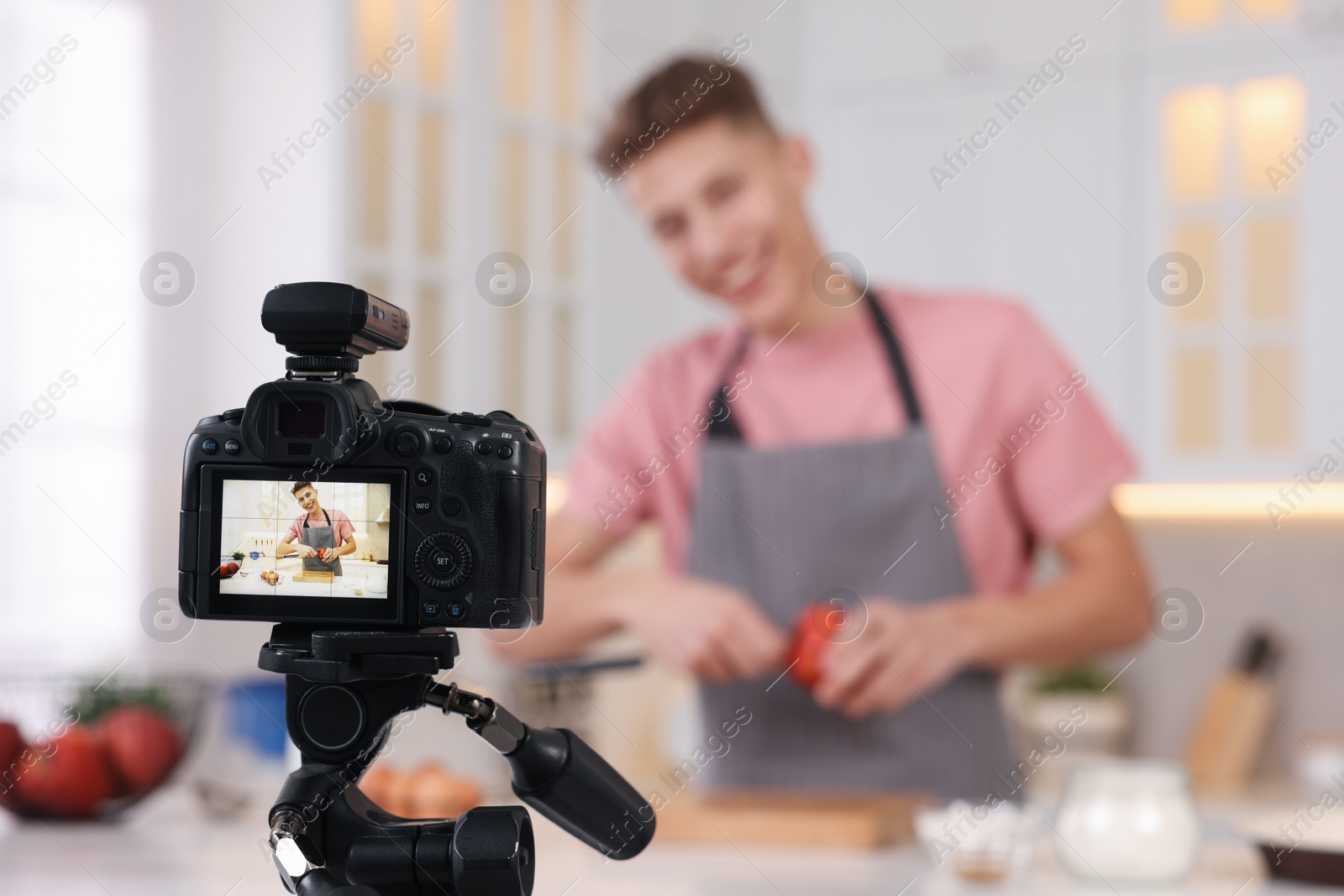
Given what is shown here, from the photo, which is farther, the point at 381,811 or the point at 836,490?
the point at 836,490

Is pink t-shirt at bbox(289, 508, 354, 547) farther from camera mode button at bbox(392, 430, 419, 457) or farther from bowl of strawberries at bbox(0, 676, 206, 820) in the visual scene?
bowl of strawberries at bbox(0, 676, 206, 820)

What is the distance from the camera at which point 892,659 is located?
1802 millimetres

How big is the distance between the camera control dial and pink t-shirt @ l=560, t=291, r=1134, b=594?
59.4 inches

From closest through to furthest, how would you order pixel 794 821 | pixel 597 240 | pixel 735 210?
pixel 794 821 < pixel 735 210 < pixel 597 240

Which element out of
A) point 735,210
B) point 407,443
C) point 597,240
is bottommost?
point 407,443

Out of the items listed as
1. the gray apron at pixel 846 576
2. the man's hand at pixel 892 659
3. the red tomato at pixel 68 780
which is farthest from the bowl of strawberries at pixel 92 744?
the gray apron at pixel 846 576

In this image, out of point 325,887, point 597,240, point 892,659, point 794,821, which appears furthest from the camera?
point 597,240

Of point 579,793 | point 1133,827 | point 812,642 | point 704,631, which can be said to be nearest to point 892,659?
point 812,642

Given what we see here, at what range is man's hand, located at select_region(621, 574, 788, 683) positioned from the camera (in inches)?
73.4

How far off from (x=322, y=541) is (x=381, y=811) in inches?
6.2

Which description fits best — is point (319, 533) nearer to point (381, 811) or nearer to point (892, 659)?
point (381, 811)

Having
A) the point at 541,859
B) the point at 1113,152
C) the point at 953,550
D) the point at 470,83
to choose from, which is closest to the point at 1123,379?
the point at 1113,152

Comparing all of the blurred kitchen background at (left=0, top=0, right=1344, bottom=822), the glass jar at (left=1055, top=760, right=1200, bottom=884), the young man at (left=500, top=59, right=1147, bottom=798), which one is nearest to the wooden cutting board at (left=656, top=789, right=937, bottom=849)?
the glass jar at (left=1055, top=760, right=1200, bottom=884)

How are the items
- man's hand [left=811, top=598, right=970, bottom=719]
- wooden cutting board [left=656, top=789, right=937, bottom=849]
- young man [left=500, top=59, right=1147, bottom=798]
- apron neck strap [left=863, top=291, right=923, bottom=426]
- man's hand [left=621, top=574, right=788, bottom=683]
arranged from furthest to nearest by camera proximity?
apron neck strap [left=863, top=291, right=923, bottom=426], young man [left=500, top=59, right=1147, bottom=798], man's hand [left=621, top=574, right=788, bottom=683], man's hand [left=811, top=598, right=970, bottom=719], wooden cutting board [left=656, top=789, right=937, bottom=849]
